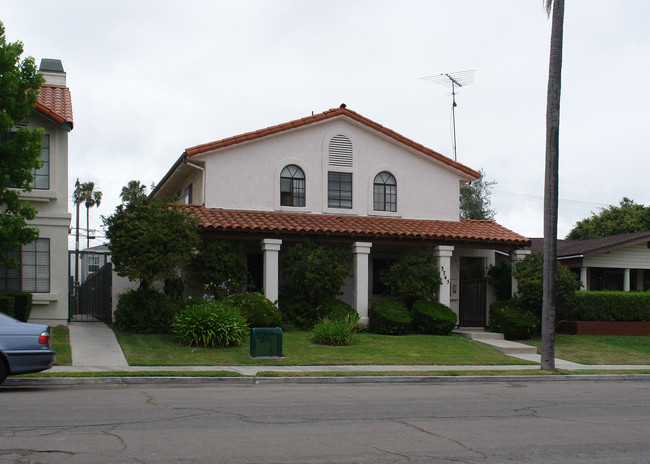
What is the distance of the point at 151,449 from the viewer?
6.97 m

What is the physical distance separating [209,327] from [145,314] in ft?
8.45

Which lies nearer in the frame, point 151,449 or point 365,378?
point 151,449

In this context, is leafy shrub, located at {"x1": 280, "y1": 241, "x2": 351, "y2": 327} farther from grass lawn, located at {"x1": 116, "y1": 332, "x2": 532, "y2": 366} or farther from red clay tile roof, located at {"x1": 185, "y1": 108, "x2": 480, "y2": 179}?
red clay tile roof, located at {"x1": 185, "y1": 108, "x2": 480, "y2": 179}

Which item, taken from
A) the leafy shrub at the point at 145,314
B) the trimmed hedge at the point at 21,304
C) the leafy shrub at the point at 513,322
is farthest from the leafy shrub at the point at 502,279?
the trimmed hedge at the point at 21,304

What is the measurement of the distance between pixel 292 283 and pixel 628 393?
11.4m

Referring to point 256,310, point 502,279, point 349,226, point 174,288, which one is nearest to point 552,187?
point 349,226

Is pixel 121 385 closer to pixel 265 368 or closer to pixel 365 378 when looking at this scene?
pixel 265 368

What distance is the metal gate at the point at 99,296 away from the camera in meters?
22.0

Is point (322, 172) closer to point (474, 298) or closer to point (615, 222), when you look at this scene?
point (474, 298)

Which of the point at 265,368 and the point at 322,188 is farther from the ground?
the point at 322,188

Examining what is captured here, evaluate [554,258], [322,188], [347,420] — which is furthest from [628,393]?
[322,188]

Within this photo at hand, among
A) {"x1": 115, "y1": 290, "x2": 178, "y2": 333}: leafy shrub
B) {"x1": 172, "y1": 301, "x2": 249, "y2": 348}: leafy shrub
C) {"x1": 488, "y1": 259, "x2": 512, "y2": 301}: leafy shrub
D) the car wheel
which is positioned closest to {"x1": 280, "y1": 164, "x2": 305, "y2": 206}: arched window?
{"x1": 115, "y1": 290, "x2": 178, "y2": 333}: leafy shrub

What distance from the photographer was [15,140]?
52.6 ft

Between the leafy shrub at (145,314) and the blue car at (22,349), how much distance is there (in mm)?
7402
